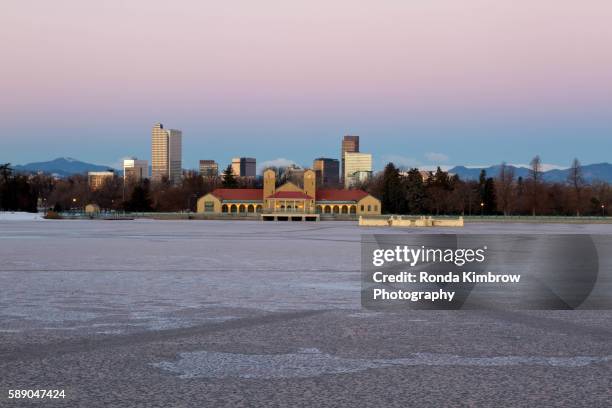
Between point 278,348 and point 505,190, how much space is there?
13457 centimetres

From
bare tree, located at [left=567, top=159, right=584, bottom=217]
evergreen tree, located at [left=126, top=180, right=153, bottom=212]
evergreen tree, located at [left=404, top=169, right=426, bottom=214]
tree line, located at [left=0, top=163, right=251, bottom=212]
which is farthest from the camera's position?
bare tree, located at [left=567, top=159, right=584, bottom=217]

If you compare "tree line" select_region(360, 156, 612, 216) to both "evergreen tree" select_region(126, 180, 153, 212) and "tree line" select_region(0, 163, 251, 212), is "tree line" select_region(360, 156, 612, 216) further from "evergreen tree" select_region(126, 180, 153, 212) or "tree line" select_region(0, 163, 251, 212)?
"evergreen tree" select_region(126, 180, 153, 212)

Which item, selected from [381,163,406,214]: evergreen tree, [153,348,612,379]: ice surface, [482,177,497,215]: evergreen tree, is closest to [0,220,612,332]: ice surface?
[153,348,612,379]: ice surface

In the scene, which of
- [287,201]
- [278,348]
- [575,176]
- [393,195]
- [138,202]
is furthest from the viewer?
[575,176]

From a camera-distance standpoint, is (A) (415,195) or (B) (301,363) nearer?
(B) (301,363)

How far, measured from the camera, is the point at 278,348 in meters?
8.84

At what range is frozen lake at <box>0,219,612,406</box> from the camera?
6.89m

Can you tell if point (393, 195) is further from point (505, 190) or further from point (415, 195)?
point (505, 190)

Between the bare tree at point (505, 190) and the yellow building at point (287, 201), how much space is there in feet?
77.7

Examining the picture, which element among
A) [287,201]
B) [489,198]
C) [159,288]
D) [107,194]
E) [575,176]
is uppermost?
[575,176]

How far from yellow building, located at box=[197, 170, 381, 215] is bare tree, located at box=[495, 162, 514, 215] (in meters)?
23.7

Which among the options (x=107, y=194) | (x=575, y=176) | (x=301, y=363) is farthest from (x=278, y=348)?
(x=107, y=194)

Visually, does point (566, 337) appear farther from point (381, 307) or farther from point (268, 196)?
point (268, 196)

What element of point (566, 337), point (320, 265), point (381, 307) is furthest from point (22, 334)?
point (320, 265)
